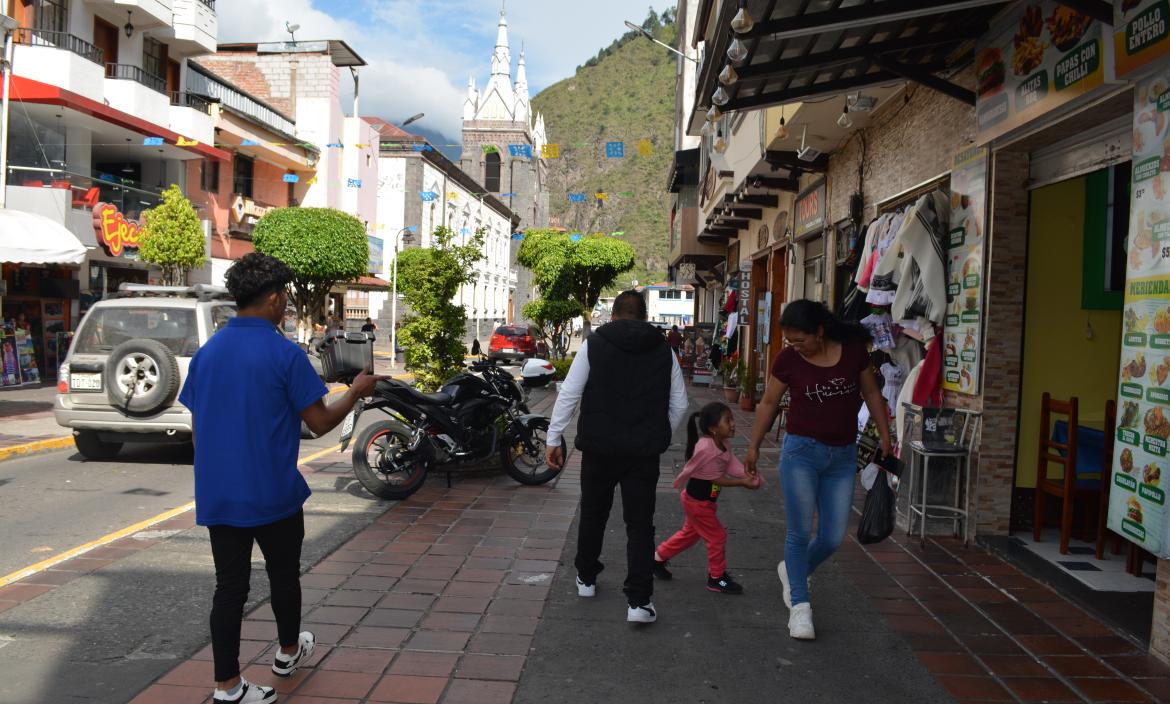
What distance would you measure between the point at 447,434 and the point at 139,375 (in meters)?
3.15

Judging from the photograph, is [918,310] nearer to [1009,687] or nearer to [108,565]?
[1009,687]

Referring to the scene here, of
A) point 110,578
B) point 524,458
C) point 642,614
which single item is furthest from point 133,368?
point 642,614

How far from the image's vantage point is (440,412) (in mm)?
7793

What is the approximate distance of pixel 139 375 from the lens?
856 cm

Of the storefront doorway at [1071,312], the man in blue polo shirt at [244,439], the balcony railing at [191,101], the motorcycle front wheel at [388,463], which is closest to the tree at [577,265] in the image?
the balcony railing at [191,101]

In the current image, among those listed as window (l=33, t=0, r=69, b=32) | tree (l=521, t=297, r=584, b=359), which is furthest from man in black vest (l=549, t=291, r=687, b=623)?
tree (l=521, t=297, r=584, b=359)

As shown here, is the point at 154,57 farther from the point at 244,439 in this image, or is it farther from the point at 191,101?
the point at 244,439

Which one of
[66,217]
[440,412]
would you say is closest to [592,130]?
[66,217]

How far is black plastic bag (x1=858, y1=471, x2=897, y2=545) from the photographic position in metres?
4.72

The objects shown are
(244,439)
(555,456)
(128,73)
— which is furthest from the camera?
(128,73)

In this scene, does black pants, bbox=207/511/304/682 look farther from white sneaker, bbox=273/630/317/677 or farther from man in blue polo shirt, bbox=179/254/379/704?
white sneaker, bbox=273/630/317/677

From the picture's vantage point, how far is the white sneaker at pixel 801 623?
436 cm

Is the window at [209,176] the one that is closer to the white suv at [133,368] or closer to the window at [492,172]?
the white suv at [133,368]

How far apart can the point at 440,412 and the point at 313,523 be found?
5.21 ft
